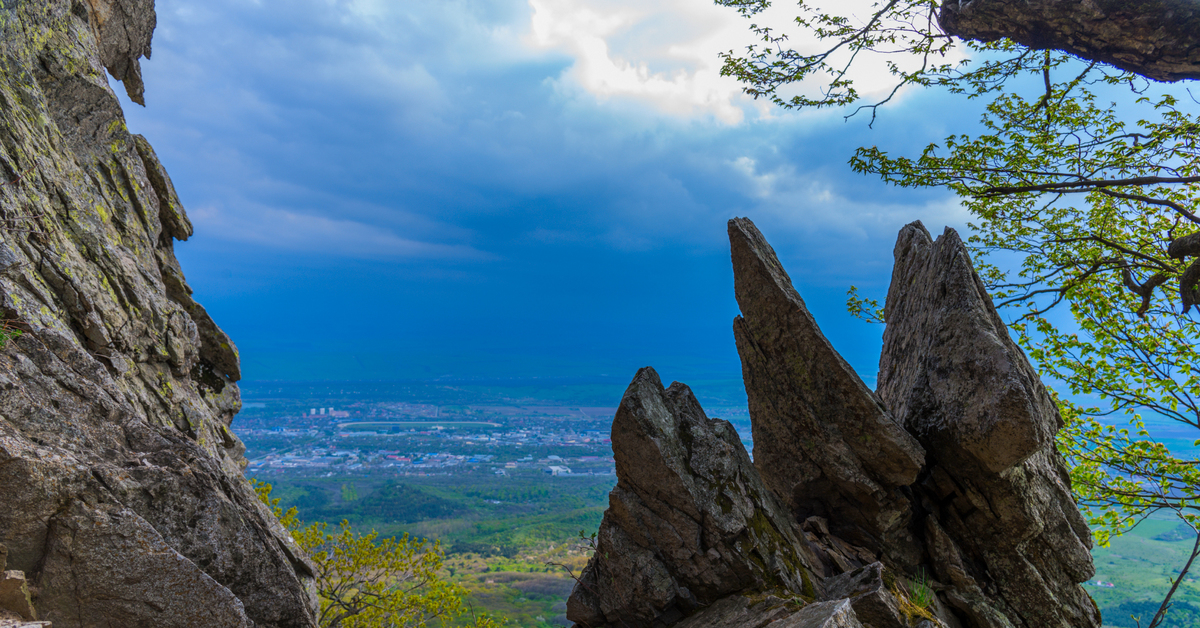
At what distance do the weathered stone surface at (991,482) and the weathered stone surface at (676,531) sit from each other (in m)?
4.92

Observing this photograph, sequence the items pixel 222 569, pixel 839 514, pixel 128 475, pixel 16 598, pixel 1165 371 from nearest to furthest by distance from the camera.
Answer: pixel 16 598 < pixel 128 475 < pixel 222 569 < pixel 839 514 < pixel 1165 371

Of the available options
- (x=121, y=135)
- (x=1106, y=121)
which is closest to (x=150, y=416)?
(x=121, y=135)

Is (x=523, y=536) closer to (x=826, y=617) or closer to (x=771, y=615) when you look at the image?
(x=771, y=615)

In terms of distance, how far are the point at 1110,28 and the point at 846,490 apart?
1388cm

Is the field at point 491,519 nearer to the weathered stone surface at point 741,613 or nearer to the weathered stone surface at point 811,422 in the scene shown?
the weathered stone surface at point 811,422

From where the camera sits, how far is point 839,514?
591 inches

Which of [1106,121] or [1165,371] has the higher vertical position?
[1106,121]

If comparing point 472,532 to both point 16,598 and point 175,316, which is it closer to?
point 175,316

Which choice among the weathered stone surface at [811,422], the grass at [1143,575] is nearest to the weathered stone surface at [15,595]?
the weathered stone surface at [811,422]

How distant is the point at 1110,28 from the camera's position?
13.7 m

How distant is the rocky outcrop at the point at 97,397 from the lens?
7006mm

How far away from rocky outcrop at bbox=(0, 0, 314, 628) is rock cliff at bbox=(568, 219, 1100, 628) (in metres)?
7.12

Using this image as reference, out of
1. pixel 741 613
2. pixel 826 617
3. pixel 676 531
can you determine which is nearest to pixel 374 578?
pixel 676 531

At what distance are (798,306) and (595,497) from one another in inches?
4610
